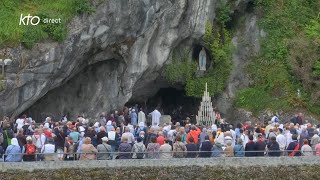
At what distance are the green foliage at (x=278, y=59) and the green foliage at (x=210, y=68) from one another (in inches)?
50.1

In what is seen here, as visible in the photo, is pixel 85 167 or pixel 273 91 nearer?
pixel 85 167

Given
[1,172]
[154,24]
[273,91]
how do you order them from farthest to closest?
[273,91] → [154,24] → [1,172]

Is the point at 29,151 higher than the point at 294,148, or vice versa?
the point at 294,148

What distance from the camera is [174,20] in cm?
4753

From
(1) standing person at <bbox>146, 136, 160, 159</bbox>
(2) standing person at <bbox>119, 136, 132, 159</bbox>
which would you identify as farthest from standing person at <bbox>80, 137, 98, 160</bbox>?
(1) standing person at <bbox>146, 136, 160, 159</bbox>

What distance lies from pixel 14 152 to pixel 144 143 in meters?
4.93

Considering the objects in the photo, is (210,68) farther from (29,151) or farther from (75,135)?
(29,151)

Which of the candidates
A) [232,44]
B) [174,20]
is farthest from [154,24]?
[232,44]

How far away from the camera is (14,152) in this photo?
104 ft

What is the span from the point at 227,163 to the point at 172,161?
1892 millimetres

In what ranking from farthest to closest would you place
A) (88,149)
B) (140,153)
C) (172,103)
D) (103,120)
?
(172,103)
(103,120)
(140,153)
(88,149)

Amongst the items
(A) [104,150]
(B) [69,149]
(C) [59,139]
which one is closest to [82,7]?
(C) [59,139]

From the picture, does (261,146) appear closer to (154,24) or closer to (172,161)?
(172,161)

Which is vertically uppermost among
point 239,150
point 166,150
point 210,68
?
point 210,68
